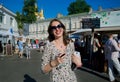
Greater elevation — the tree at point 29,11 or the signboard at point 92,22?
the tree at point 29,11

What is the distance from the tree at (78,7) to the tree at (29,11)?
2862 centimetres

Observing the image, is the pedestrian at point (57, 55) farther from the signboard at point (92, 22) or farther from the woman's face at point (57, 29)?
the signboard at point (92, 22)

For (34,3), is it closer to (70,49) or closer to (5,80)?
(5,80)

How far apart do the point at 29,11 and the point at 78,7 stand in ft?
105

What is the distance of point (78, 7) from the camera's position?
8194 centimetres

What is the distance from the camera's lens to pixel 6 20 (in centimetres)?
3534

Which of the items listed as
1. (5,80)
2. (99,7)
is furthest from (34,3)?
(5,80)

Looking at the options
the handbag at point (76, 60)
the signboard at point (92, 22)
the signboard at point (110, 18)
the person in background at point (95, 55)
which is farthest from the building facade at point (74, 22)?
the handbag at point (76, 60)

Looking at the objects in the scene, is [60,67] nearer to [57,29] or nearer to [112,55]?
[57,29]

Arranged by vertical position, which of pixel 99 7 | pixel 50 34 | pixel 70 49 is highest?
pixel 99 7

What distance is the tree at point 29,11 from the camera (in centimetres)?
5206

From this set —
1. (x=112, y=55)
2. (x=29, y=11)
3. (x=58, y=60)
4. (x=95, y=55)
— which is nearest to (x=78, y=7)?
(x=29, y=11)

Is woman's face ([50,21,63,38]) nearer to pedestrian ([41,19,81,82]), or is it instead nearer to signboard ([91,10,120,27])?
pedestrian ([41,19,81,82])

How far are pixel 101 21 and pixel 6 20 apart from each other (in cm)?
2436
